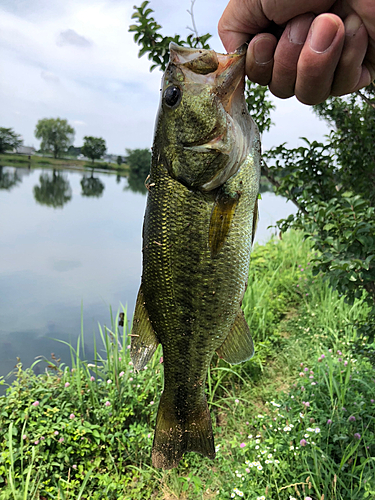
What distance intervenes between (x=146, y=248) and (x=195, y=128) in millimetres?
544

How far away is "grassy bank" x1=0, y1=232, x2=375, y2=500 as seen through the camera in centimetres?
270

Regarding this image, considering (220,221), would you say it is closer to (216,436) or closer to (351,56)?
(351,56)

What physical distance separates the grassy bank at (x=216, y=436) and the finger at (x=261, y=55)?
2.35 m

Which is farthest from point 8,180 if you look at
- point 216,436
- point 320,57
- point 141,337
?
point 320,57

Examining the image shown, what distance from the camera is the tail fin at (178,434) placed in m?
1.68

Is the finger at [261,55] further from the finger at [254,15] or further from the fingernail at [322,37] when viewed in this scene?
the fingernail at [322,37]

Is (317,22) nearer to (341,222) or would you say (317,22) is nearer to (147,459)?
(341,222)

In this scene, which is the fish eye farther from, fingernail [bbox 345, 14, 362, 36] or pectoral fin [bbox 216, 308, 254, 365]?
pectoral fin [bbox 216, 308, 254, 365]

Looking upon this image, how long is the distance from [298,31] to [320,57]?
0.15m

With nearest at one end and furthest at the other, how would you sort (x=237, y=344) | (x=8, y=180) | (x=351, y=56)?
(x=351, y=56)
(x=237, y=344)
(x=8, y=180)

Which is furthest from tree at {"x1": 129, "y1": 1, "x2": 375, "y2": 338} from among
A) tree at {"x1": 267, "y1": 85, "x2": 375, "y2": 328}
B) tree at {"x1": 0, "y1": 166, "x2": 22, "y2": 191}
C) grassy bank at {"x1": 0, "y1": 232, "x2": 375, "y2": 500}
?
tree at {"x1": 0, "y1": 166, "x2": 22, "y2": 191}

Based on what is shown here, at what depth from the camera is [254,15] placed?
1.45 metres

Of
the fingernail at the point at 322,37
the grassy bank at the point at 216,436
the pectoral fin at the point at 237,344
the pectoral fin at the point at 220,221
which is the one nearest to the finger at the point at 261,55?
the fingernail at the point at 322,37

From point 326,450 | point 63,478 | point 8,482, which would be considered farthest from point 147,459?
point 326,450
